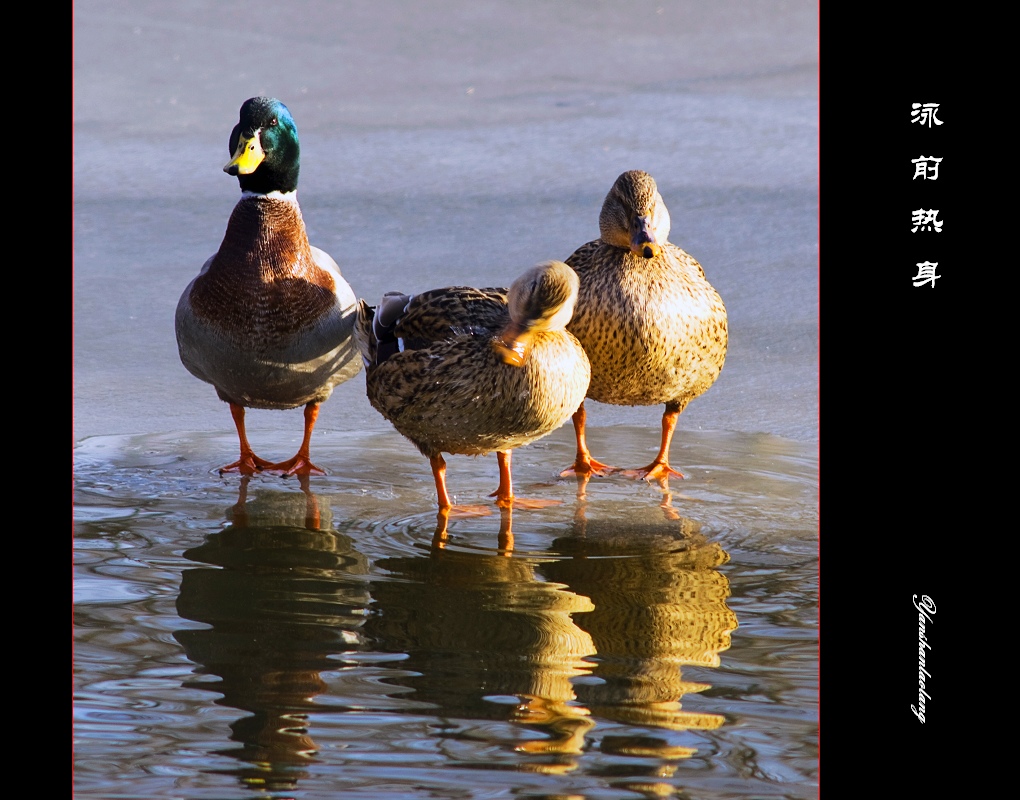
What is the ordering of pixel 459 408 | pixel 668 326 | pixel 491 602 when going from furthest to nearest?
pixel 668 326, pixel 459 408, pixel 491 602

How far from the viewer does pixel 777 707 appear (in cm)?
280

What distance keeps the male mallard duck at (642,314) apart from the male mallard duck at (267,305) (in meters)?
0.81

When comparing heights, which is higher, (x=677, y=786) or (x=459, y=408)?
(x=459, y=408)

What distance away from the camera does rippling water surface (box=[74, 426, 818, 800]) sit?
2566 millimetres

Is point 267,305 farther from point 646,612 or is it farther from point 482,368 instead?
point 646,612

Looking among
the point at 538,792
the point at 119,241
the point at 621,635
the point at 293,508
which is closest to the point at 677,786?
the point at 538,792

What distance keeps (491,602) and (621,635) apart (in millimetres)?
349

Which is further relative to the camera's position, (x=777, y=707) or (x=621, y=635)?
(x=621, y=635)

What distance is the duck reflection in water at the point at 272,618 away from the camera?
2.66m

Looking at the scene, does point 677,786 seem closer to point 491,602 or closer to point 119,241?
point 491,602

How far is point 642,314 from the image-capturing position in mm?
4422
